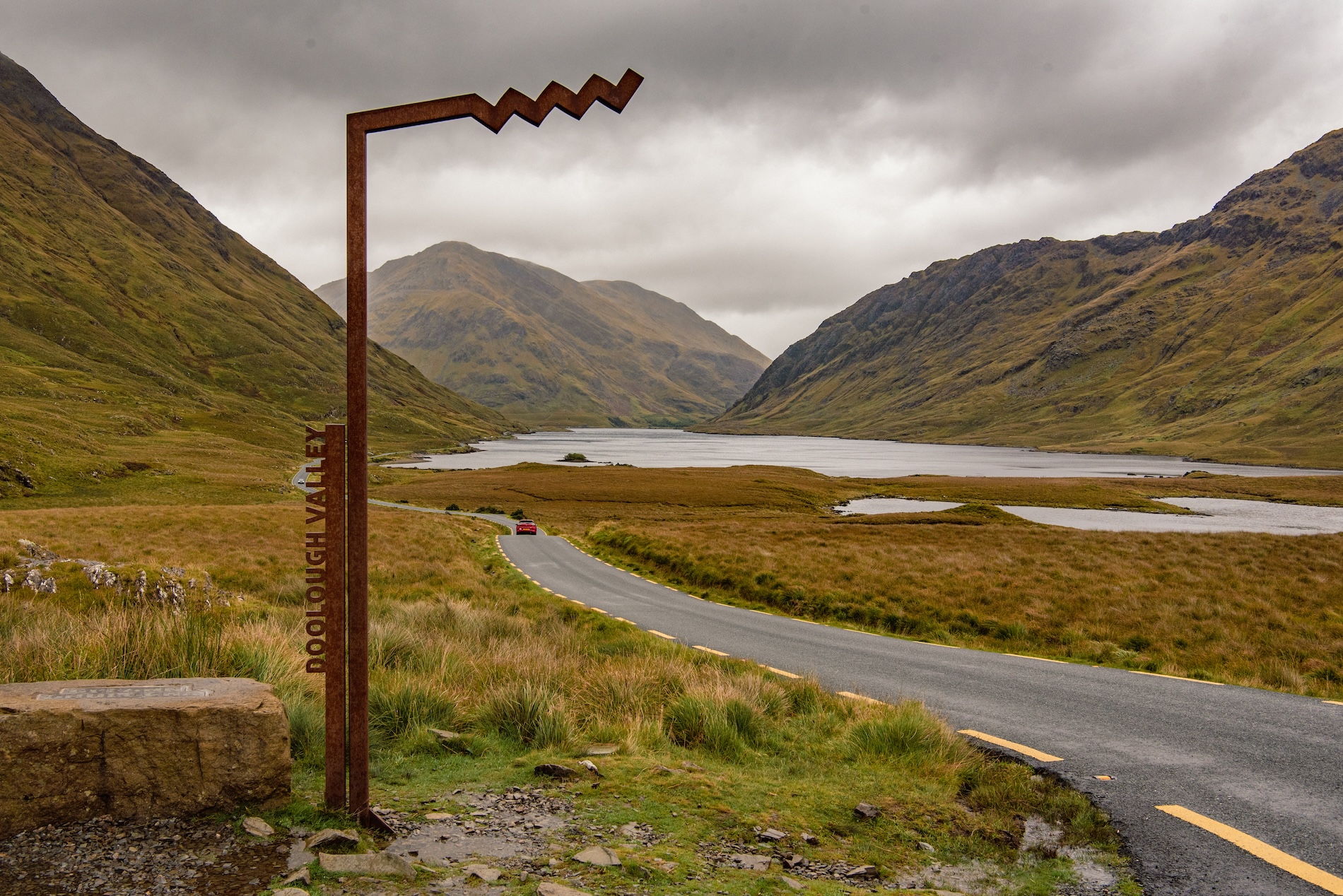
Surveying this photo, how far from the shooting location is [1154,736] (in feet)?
29.6

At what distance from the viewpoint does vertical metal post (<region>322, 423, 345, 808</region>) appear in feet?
17.4

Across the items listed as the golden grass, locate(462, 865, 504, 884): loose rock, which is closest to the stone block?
locate(462, 865, 504, 884): loose rock

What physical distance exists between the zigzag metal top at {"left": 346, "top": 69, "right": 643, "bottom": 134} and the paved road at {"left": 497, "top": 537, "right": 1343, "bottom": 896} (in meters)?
7.49

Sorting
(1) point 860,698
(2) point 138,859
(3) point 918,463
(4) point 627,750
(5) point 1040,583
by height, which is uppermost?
(3) point 918,463

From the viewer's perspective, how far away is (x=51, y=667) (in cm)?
671

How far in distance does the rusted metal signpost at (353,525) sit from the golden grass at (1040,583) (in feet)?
49.6

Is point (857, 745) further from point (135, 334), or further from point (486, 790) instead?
point (135, 334)

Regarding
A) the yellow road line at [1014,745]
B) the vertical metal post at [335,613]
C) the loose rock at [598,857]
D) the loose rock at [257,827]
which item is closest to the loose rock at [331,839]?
the loose rock at [257,827]

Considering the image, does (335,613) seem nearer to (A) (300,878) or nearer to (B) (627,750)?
(A) (300,878)

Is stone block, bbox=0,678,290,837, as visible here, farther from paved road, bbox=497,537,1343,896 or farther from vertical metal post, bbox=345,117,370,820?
paved road, bbox=497,537,1343,896

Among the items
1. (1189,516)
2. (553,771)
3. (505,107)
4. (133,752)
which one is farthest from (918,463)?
(133,752)

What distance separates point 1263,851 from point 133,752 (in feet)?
27.5

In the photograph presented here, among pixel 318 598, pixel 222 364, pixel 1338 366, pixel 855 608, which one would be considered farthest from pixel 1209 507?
pixel 222 364

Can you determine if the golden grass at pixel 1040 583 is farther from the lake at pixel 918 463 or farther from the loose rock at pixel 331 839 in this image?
the lake at pixel 918 463
